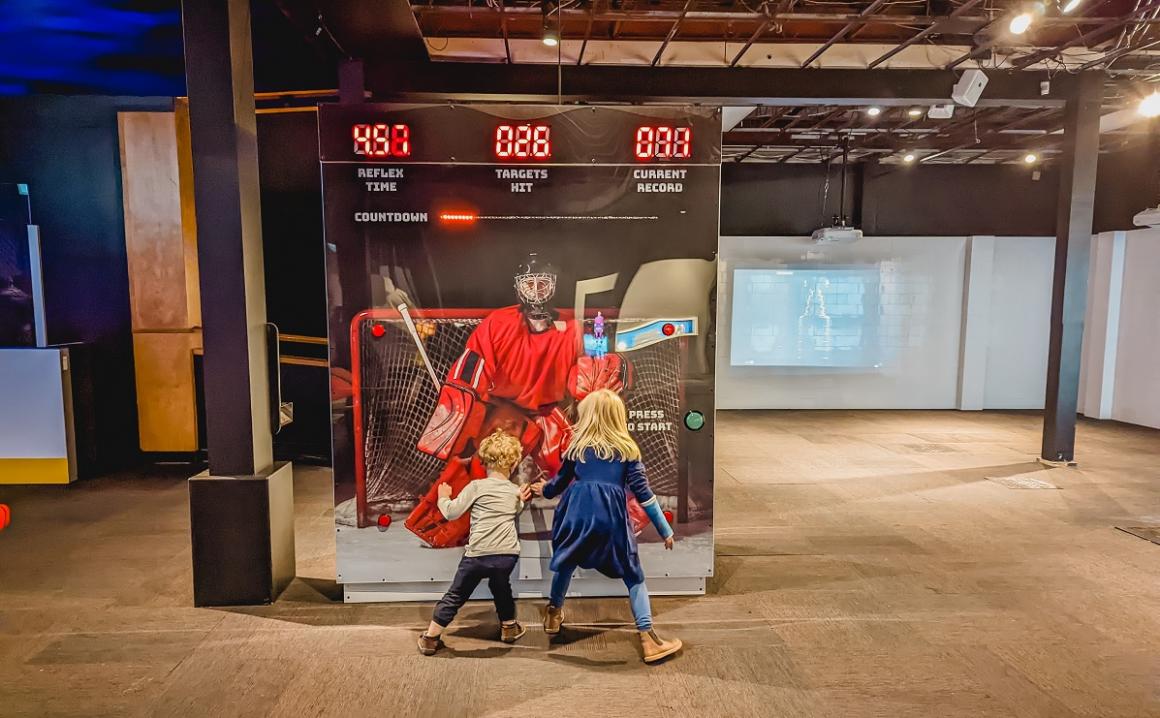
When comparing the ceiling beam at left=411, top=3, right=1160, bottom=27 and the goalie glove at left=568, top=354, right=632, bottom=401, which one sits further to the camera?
the ceiling beam at left=411, top=3, right=1160, bottom=27

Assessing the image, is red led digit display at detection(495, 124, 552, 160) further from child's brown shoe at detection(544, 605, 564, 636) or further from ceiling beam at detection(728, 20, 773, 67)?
ceiling beam at detection(728, 20, 773, 67)

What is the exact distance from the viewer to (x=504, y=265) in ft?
11.4

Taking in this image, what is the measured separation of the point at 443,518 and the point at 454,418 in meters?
0.56

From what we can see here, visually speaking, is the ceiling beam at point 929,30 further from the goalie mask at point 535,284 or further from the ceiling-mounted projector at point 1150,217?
the goalie mask at point 535,284

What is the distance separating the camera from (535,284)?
348 cm

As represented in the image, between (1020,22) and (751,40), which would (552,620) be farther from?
(1020,22)

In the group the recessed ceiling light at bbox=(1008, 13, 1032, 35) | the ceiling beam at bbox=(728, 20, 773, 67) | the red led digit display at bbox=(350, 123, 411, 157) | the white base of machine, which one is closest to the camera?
the red led digit display at bbox=(350, 123, 411, 157)

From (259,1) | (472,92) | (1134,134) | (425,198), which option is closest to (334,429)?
(425,198)

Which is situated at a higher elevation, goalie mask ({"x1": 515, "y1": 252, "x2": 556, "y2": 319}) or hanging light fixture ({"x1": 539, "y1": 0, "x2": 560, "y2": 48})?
hanging light fixture ({"x1": 539, "y1": 0, "x2": 560, "y2": 48})

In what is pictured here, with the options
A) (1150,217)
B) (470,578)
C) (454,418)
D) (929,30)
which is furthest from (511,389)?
(1150,217)

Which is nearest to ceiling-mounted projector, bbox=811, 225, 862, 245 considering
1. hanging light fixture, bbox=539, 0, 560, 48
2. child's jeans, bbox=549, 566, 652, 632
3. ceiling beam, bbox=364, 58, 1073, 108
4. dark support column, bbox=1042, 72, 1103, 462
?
dark support column, bbox=1042, 72, 1103, 462

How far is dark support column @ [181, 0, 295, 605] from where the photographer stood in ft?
11.1

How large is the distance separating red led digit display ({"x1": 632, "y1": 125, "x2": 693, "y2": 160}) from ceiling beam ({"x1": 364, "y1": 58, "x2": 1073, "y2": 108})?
2681 millimetres

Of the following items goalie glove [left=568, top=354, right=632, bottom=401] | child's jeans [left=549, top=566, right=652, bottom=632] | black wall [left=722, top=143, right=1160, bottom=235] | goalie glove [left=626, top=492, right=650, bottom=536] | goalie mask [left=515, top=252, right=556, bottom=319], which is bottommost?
child's jeans [left=549, top=566, right=652, bottom=632]
